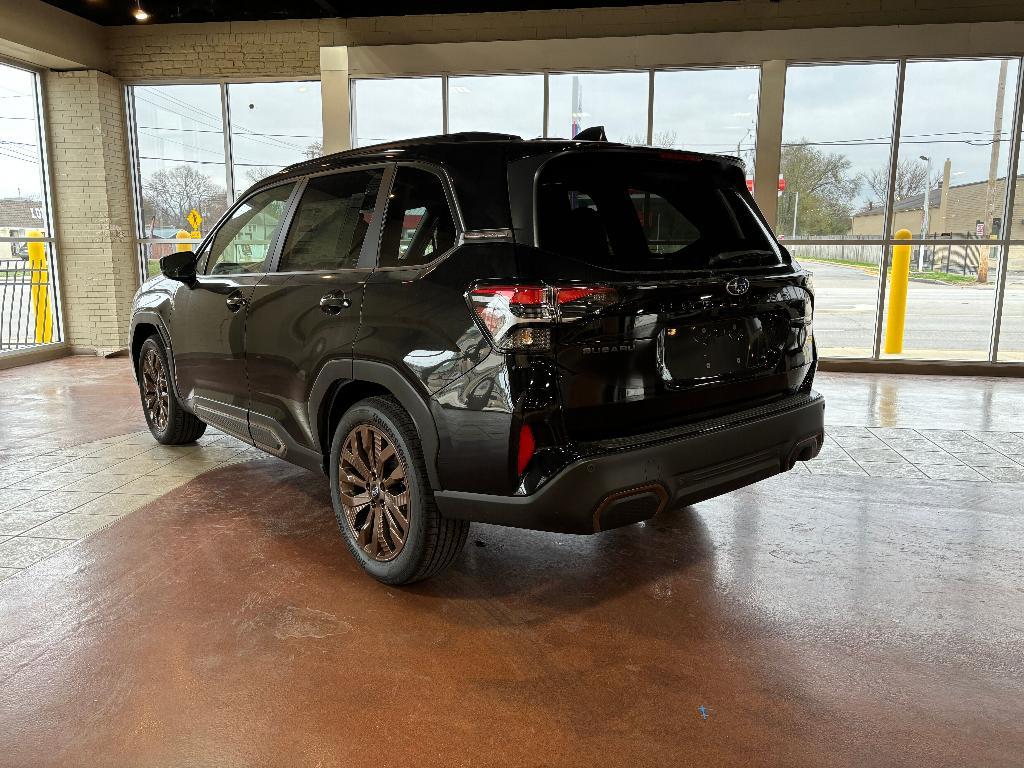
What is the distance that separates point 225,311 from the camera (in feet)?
12.5

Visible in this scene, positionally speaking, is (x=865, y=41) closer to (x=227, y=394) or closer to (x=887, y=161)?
(x=887, y=161)

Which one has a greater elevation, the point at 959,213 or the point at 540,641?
the point at 959,213

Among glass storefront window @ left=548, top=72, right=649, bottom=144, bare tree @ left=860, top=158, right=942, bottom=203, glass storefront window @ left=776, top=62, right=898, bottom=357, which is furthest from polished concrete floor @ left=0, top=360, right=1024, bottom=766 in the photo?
glass storefront window @ left=548, top=72, right=649, bottom=144

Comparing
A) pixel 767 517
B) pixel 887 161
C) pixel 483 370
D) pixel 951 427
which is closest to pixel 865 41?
pixel 887 161

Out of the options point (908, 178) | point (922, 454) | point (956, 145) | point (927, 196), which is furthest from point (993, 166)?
point (922, 454)

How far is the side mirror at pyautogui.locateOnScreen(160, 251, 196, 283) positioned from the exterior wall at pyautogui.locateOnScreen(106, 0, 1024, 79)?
20.3 ft

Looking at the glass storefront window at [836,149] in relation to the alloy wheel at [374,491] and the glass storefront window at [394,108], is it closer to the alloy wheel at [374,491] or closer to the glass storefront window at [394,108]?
the glass storefront window at [394,108]

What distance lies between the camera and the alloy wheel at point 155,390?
4.97 metres

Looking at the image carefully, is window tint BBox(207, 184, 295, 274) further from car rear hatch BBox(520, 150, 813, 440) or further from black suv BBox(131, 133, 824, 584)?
car rear hatch BBox(520, 150, 813, 440)

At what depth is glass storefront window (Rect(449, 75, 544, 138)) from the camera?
9.22 metres

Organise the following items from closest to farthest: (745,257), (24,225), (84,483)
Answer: (745,257) < (84,483) < (24,225)

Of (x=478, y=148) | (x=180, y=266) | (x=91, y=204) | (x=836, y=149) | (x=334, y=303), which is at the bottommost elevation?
(x=334, y=303)

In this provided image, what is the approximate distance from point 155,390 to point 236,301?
1.87m

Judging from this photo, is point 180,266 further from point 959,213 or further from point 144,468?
point 959,213
